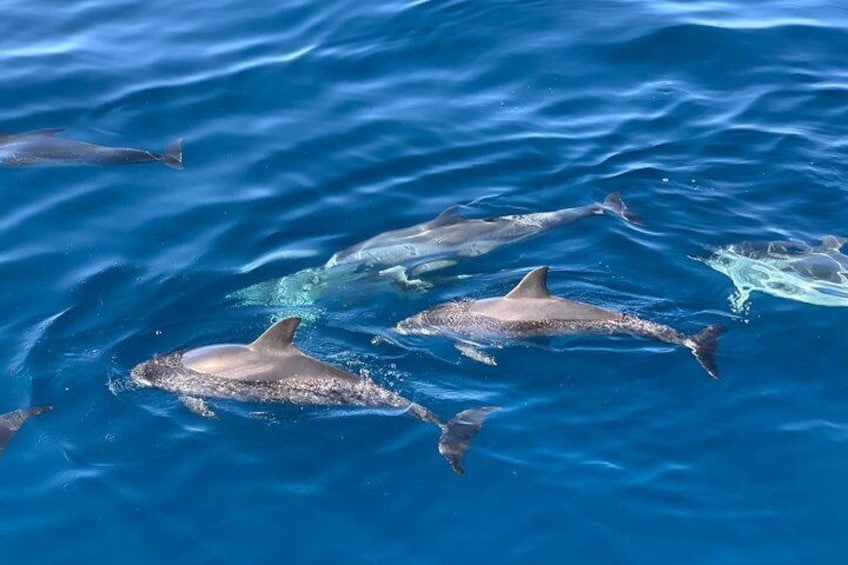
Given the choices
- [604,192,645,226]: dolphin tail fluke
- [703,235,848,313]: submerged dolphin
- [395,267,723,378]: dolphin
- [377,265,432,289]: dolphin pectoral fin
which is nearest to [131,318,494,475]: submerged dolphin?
[395,267,723,378]: dolphin

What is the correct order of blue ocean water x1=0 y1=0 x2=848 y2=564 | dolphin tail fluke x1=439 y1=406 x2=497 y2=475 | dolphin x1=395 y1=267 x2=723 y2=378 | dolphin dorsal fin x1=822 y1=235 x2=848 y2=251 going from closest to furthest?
1. blue ocean water x1=0 y1=0 x2=848 y2=564
2. dolphin tail fluke x1=439 y1=406 x2=497 y2=475
3. dolphin x1=395 y1=267 x2=723 y2=378
4. dolphin dorsal fin x1=822 y1=235 x2=848 y2=251

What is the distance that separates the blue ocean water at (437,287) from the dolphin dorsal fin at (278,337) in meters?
0.63

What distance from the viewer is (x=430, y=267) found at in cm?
A: 1331

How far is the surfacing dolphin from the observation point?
1291 cm

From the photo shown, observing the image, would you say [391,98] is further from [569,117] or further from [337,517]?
[337,517]

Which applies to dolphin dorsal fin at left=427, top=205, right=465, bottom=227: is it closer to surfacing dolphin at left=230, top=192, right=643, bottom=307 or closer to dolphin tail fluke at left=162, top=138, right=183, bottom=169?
surfacing dolphin at left=230, top=192, right=643, bottom=307

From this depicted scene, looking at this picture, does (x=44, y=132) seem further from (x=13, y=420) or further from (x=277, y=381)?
(x=277, y=381)

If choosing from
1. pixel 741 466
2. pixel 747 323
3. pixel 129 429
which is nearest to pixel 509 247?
pixel 747 323

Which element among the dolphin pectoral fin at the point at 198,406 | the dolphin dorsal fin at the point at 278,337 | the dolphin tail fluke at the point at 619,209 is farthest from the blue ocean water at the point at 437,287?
the dolphin dorsal fin at the point at 278,337

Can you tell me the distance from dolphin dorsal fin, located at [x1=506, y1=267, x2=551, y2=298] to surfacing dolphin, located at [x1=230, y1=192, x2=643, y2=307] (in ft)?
5.12

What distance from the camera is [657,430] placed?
10.6 m

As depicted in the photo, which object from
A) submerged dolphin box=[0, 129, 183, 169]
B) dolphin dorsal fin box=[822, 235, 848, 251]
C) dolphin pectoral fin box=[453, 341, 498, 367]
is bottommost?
dolphin dorsal fin box=[822, 235, 848, 251]

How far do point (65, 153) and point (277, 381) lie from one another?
266 inches

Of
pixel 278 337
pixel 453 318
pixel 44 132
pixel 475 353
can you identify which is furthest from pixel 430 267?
pixel 44 132
